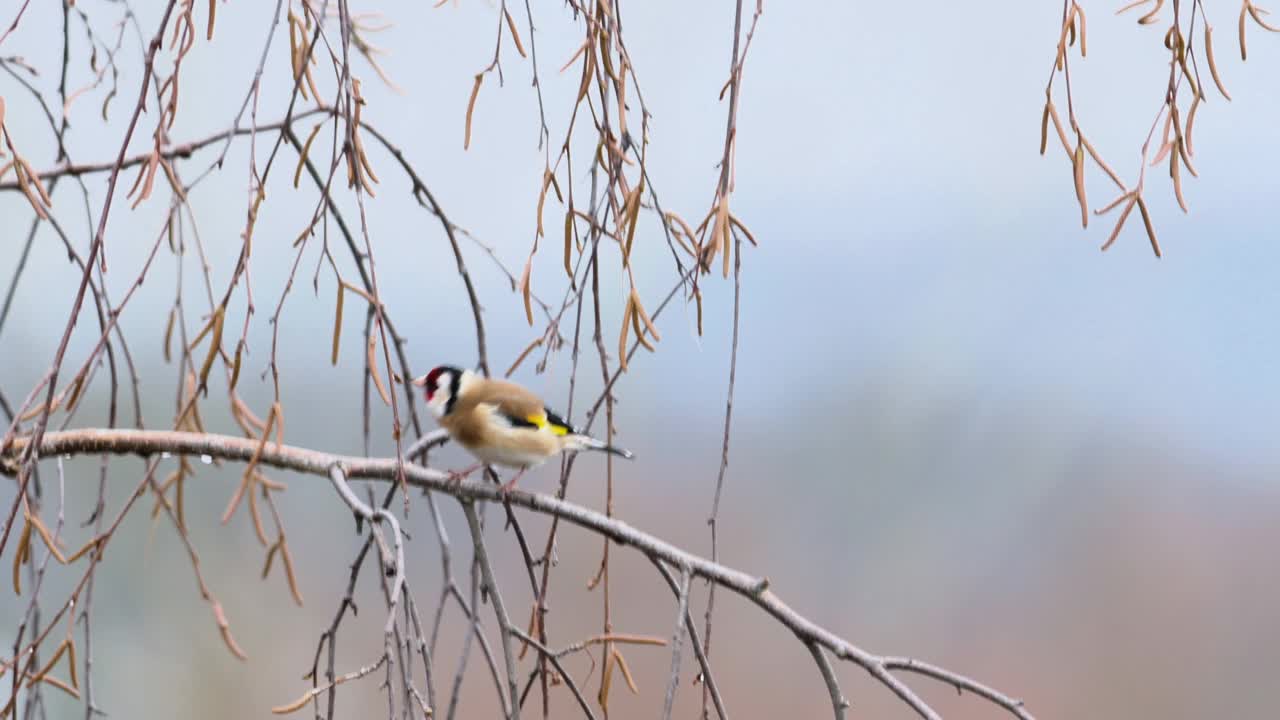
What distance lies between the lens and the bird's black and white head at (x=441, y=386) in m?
1.05

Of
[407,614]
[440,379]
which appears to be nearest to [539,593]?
[407,614]

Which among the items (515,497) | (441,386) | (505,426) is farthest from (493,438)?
(515,497)

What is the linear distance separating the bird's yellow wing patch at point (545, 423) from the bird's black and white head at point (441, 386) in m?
0.07

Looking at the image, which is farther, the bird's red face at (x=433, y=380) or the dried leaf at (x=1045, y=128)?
the bird's red face at (x=433, y=380)

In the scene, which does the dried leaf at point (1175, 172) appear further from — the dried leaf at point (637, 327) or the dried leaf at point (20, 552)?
the dried leaf at point (20, 552)

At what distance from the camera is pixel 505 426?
3.22 feet

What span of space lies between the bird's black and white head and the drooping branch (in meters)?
0.28

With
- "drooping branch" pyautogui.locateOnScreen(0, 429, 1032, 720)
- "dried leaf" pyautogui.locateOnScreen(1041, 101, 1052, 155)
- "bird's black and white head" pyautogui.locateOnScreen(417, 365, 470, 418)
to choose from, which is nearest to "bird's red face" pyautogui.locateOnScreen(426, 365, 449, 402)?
"bird's black and white head" pyautogui.locateOnScreen(417, 365, 470, 418)

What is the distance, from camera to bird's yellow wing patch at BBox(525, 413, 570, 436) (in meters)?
1.00

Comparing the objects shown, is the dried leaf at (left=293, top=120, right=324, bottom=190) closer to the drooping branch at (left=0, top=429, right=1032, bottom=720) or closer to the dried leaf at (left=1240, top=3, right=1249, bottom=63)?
the drooping branch at (left=0, top=429, right=1032, bottom=720)

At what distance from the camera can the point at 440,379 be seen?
3.53 ft

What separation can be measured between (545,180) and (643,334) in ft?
0.39

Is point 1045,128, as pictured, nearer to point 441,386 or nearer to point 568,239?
point 568,239

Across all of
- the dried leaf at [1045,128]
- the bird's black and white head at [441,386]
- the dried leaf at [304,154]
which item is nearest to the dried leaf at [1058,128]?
the dried leaf at [1045,128]
